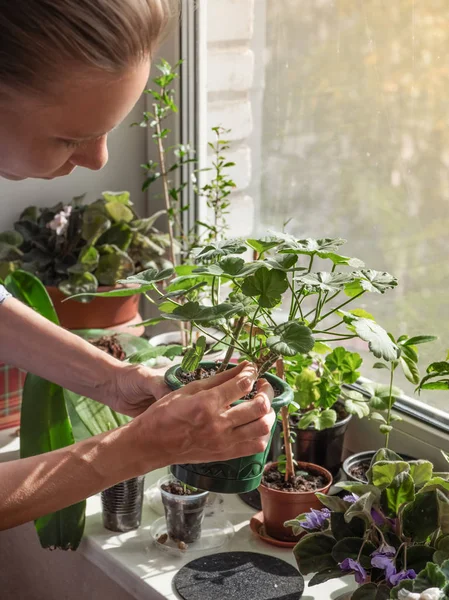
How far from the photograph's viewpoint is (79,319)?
66.1 inches

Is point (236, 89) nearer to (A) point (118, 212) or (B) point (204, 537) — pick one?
(A) point (118, 212)

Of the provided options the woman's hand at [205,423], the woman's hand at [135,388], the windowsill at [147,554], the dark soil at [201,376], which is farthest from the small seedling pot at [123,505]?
the woman's hand at [205,423]

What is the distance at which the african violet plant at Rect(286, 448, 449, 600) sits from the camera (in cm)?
95

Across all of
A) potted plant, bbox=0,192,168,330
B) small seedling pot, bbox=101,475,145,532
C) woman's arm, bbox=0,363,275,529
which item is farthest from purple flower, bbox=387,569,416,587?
potted plant, bbox=0,192,168,330

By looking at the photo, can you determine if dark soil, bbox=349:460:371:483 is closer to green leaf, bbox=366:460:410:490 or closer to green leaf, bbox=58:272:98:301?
green leaf, bbox=366:460:410:490

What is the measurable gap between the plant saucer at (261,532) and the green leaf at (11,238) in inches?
30.1

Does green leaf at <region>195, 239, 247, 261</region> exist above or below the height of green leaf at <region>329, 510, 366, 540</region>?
above

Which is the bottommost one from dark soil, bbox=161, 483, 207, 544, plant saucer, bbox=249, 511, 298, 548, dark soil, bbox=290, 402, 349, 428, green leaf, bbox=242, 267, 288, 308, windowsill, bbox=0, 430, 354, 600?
windowsill, bbox=0, 430, 354, 600

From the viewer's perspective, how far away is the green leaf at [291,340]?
84cm

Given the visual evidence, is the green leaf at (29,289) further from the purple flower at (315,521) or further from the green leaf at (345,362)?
the purple flower at (315,521)

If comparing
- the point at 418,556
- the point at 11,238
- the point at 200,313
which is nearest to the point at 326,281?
the point at 200,313

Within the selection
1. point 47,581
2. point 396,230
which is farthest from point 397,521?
point 47,581

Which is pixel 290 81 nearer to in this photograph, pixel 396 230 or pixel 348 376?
pixel 396 230

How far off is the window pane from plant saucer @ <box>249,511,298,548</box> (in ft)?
1.18
